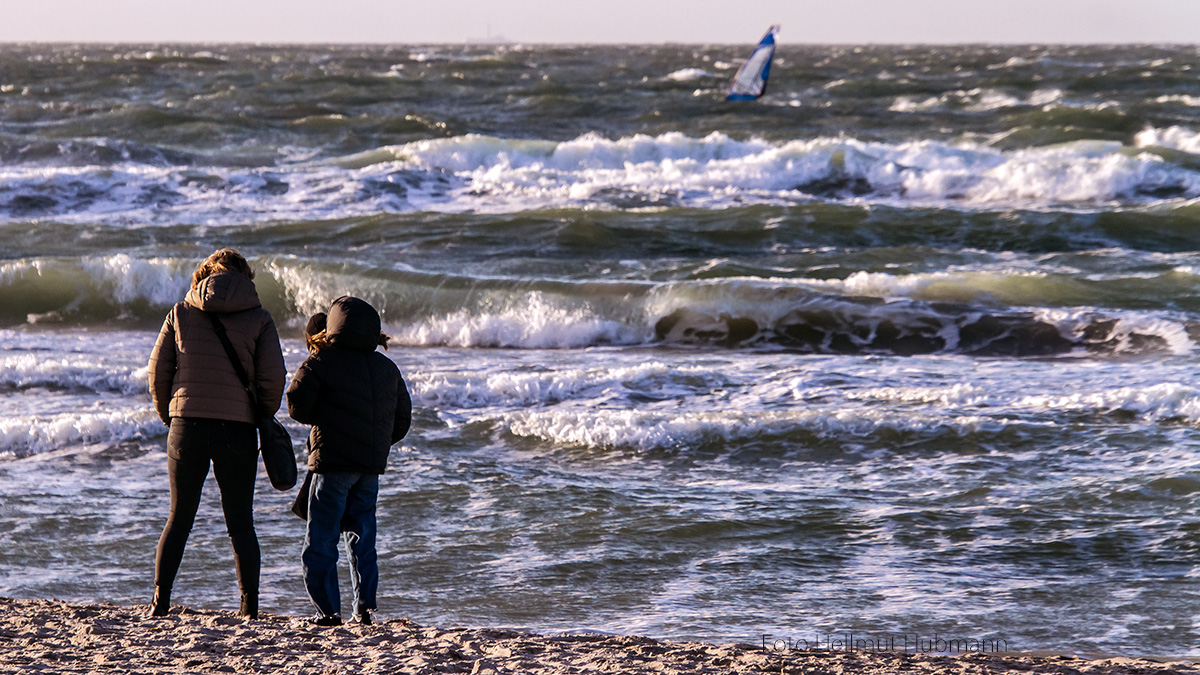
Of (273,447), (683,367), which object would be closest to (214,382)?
(273,447)

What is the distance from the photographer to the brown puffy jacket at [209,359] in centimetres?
427

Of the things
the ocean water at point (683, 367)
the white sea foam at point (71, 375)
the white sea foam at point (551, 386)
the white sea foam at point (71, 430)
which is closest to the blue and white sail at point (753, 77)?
the ocean water at point (683, 367)

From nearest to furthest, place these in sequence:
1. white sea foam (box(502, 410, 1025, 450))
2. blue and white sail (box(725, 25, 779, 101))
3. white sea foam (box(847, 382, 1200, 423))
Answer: white sea foam (box(502, 410, 1025, 450)) < white sea foam (box(847, 382, 1200, 423)) < blue and white sail (box(725, 25, 779, 101))

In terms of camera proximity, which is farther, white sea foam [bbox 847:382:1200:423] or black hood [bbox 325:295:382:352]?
white sea foam [bbox 847:382:1200:423]

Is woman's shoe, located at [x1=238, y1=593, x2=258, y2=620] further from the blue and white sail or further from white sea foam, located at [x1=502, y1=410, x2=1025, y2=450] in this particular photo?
the blue and white sail

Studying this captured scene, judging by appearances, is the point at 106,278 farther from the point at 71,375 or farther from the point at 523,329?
the point at 523,329

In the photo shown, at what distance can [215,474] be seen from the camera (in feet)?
14.1

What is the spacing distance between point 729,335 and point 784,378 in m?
2.18

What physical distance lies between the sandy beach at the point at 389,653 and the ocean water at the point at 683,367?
549mm

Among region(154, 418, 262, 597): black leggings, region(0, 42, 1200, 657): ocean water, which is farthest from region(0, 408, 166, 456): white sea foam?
region(154, 418, 262, 597): black leggings

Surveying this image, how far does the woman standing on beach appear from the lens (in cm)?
427

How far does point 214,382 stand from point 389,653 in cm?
115

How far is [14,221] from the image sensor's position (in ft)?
57.2

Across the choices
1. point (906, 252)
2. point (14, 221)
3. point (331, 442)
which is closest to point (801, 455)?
point (331, 442)
